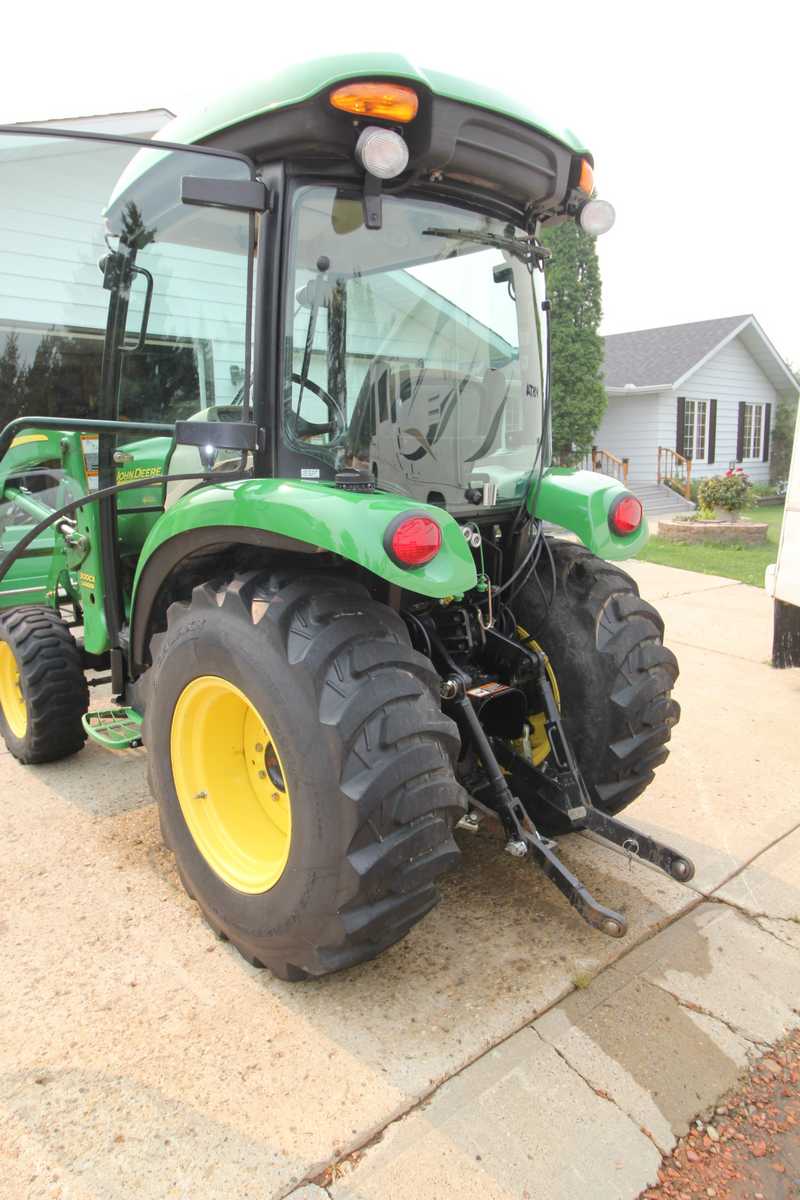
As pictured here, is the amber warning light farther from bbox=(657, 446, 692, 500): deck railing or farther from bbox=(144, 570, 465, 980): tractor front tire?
bbox=(657, 446, 692, 500): deck railing

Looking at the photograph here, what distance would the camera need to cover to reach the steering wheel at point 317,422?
7.52 feet

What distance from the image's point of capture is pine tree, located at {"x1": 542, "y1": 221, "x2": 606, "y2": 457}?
701 inches

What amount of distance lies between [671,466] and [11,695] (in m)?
19.5

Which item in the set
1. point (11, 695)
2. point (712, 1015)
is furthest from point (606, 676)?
point (11, 695)

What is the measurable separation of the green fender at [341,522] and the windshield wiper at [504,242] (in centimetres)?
89

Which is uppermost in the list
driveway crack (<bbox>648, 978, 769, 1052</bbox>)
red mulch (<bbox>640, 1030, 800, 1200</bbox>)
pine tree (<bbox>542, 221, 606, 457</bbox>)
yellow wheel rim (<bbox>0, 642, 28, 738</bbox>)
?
pine tree (<bbox>542, 221, 606, 457</bbox>)

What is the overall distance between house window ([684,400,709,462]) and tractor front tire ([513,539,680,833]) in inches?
791

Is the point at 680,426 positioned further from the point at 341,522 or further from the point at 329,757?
the point at 329,757

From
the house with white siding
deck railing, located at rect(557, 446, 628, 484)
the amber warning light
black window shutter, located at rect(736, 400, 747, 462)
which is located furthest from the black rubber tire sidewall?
black window shutter, located at rect(736, 400, 747, 462)

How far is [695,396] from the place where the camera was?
21.4m

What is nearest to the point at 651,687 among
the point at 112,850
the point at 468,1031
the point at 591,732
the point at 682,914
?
the point at 591,732

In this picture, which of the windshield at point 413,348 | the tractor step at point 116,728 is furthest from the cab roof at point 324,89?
the tractor step at point 116,728

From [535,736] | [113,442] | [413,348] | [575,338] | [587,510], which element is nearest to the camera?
[413,348]

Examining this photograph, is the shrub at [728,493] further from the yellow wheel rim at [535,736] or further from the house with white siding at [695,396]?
the yellow wheel rim at [535,736]
